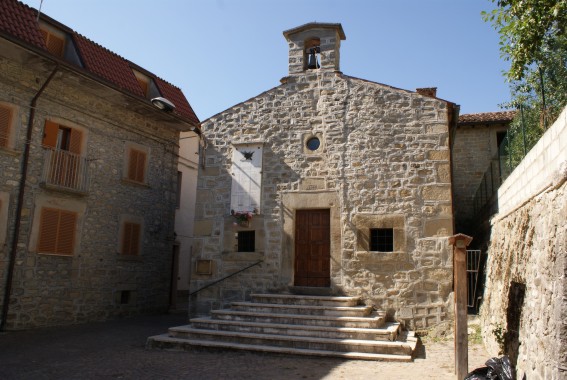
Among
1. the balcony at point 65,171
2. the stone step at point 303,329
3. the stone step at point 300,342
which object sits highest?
the balcony at point 65,171

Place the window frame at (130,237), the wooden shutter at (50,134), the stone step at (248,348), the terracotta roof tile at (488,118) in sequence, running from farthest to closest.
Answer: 1. the terracotta roof tile at (488,118)
2. the window frame at (130,237)
3. the wooden shutter at (50,134)
4. the stone step at (248,348)

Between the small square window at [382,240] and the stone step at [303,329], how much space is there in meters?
1.65

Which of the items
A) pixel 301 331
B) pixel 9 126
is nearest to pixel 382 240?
pixel 301 331

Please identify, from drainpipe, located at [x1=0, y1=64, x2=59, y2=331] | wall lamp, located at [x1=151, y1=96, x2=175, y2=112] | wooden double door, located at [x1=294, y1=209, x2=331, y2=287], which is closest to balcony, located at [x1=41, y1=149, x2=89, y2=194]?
drainpipe, located at [x1=0, y1=64, x2=59, y2=331]

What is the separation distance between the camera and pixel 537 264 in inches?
196

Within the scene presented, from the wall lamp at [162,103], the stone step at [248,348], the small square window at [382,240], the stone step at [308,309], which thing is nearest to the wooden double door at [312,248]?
the small square window at [382,240]

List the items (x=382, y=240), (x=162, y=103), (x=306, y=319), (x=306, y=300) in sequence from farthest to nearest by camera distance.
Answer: (x=162, y=103) → (x=382, y=240) → (x=306, y=300) → (x=306, y=319)

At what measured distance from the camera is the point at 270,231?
10945 millimetres

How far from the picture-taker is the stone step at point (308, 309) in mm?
9195

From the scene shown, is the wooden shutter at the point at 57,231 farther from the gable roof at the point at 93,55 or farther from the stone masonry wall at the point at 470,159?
the stone masonry wall at the point at 470,159

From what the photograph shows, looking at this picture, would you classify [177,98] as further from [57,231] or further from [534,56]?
[534,56]

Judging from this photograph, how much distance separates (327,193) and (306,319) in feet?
9.74

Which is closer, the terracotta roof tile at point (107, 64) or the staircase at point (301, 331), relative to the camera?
the staircase at point (301, 331)

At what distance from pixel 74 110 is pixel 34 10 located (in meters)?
2.64
